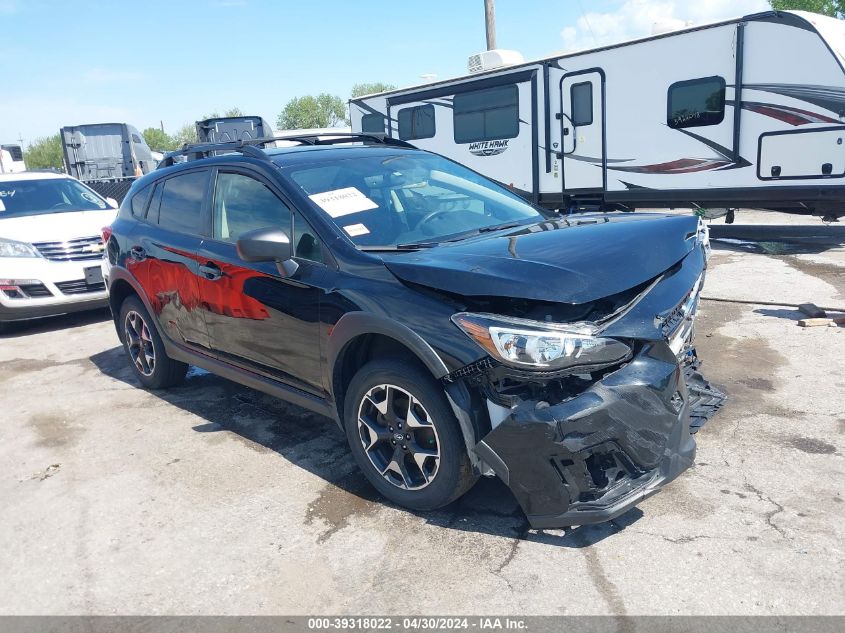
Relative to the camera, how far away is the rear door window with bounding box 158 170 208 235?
4.60m

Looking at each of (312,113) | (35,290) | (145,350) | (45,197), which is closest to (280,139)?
(145,350)

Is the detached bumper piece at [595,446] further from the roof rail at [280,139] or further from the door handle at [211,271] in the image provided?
the roof rail at [280,139]

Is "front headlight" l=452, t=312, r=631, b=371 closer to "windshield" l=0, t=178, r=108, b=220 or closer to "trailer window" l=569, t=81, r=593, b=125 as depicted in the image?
"windshield" l=0, t=178, r=108, b=220

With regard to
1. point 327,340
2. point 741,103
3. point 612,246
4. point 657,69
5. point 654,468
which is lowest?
point 654,468

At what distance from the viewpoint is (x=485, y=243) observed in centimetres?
336

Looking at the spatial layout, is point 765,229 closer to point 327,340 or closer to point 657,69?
point 657,69

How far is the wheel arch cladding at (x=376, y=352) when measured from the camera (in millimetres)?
2908

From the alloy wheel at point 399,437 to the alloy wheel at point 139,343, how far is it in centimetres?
266

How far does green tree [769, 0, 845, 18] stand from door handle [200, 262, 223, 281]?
27.7 m

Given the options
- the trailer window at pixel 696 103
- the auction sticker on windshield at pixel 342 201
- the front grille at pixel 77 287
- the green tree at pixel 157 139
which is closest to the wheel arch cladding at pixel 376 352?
the auction sticker on windshield at pixel 342 201

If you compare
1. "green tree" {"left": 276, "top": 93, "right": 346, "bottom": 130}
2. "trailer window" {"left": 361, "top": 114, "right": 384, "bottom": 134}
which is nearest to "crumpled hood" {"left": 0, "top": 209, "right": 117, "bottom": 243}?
"trailer window" {"left": 361, "top": 114, "right": 384, "bottom": 134}

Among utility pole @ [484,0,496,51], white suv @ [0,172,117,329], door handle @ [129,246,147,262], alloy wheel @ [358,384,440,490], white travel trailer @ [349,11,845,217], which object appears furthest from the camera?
utility pole @ [484,0,496,51]

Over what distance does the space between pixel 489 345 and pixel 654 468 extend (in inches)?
32.8

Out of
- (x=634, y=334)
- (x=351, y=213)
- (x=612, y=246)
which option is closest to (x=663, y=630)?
(x=634, y=334)
